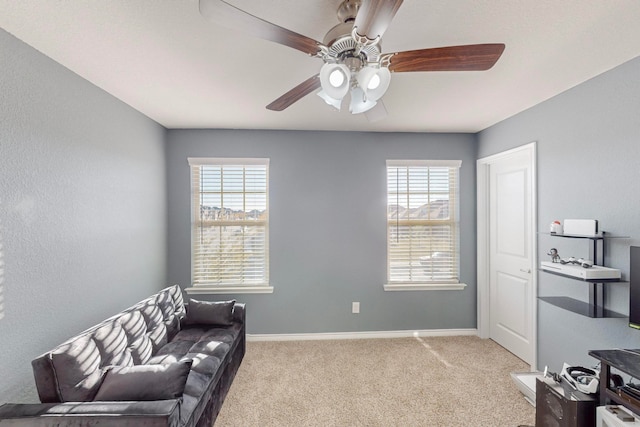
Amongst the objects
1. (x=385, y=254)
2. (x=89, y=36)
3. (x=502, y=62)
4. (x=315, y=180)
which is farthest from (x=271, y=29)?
(x=385, y=254)

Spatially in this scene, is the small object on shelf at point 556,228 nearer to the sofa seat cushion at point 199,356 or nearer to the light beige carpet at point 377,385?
the light beige carpet at point 377,385

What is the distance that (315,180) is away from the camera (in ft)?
11.5

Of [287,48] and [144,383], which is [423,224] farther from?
[144,383]

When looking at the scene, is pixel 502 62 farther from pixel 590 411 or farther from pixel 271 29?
pixel 590 411

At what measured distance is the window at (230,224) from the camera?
3.46 m

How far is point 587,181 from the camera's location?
85.9 inches

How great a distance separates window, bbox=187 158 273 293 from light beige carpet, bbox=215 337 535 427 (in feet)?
3.02

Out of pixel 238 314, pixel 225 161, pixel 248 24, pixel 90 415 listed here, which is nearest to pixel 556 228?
pixel 248 24

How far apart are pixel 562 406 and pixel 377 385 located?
130cm

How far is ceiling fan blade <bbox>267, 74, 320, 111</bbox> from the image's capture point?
5.02ft

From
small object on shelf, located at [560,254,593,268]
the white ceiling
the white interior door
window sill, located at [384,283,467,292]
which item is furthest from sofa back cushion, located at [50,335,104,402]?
the white interior door

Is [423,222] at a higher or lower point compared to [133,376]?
higher

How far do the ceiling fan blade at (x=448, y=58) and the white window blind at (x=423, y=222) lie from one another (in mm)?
2228

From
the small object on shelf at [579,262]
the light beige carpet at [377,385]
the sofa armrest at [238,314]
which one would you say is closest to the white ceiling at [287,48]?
the small object on shelf at [579,262]
